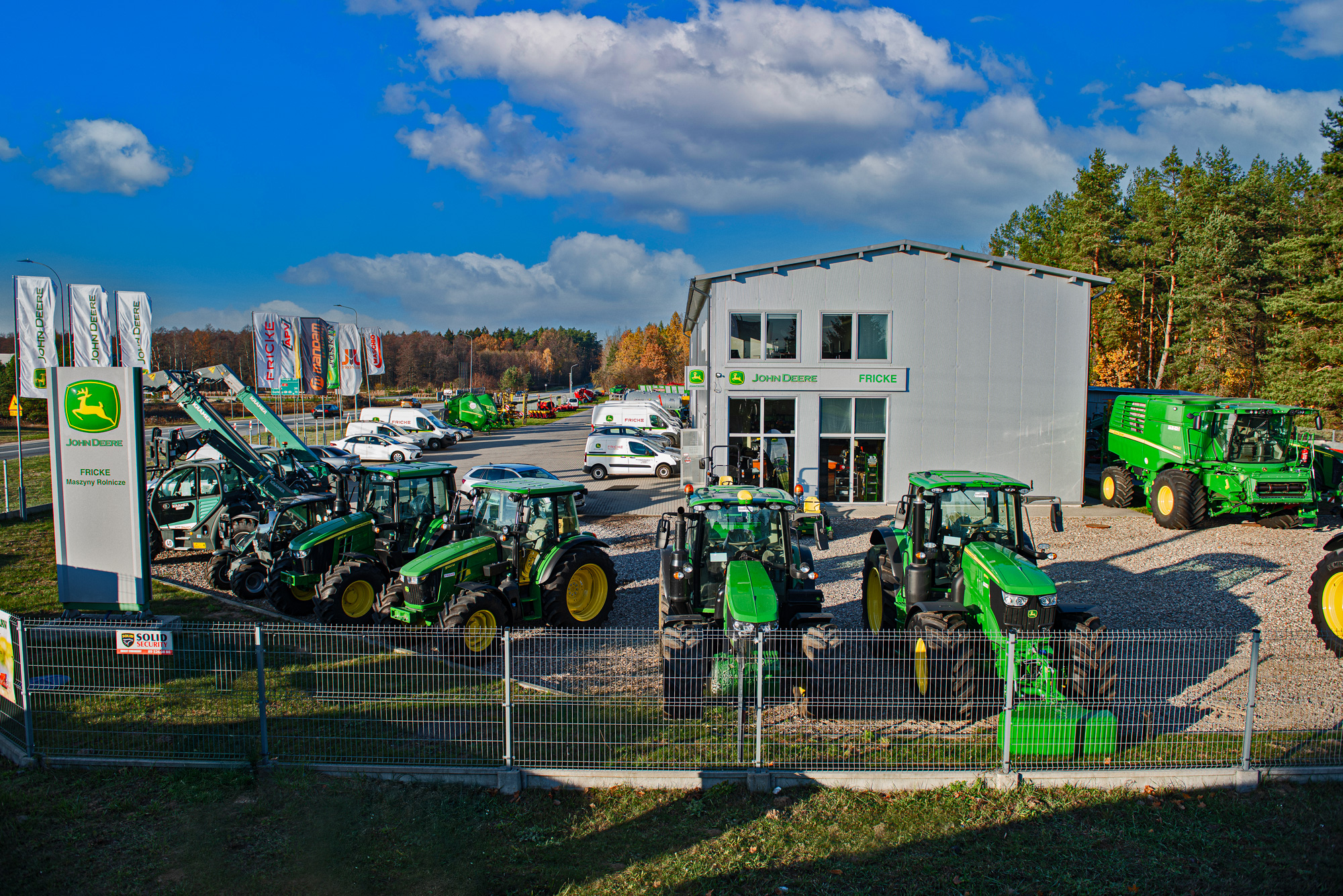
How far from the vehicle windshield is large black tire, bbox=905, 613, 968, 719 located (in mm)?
13583

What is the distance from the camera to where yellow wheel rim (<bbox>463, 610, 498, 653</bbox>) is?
9094 millimetres

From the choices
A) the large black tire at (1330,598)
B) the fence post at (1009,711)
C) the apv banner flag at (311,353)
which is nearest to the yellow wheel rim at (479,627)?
the fence post at (1009,711)

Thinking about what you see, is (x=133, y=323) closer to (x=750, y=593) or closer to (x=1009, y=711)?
(x=750, y=593)

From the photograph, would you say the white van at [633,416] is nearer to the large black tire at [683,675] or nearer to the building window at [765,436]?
Result: the building window at [765,436]

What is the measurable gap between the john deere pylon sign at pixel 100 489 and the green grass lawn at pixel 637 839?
4.05 meters

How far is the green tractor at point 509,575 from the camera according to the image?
31.0 ft

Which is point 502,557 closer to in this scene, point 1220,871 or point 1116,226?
point 1220,871

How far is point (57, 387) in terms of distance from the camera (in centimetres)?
1005

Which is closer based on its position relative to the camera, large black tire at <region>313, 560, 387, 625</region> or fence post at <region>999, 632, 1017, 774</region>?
fence post at <region>999, 632, 1017, 774</region>

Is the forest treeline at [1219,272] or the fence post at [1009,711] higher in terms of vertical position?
the forest treeline at [1219,272]

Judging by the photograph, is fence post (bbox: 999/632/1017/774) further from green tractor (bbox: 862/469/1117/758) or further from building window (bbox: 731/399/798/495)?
building window (bbox: 731/399/798/495)

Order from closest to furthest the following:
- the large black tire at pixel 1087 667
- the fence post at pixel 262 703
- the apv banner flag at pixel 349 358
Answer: the fence post at pixel 262 703 < the large black tire at pixel 1087 667 < the apv banner flag at pixel 349 358

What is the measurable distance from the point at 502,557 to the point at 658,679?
303 centimetres

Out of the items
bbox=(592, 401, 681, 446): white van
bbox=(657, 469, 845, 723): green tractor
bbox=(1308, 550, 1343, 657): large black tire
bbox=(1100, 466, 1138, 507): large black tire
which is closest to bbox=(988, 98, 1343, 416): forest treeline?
bbox=(1100, 466, 1138, 507): large black tire
